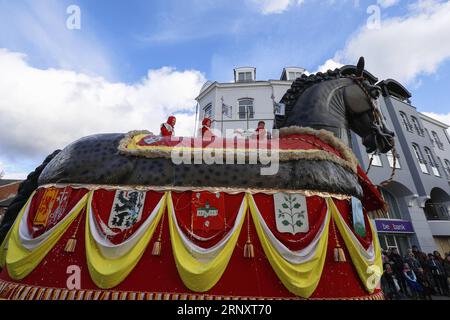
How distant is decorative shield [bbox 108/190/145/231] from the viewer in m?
2.94

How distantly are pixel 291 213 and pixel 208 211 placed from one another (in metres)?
1.12

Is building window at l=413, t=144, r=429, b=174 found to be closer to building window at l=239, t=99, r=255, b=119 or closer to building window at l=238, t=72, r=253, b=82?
building window at l=239, t=99, r=255, b=119

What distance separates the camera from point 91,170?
3184mm

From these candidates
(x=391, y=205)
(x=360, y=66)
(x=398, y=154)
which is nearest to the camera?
(x=360, y=66)

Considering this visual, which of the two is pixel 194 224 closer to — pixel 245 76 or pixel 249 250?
pixel 249 250

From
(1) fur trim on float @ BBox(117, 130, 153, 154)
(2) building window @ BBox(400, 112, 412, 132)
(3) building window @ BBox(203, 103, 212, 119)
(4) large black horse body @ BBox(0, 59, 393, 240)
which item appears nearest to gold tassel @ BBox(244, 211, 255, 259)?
(4) large black horse body @ BBox(0, 59, 393, 240)

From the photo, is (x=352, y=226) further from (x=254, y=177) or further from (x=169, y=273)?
(x=169, y=273)

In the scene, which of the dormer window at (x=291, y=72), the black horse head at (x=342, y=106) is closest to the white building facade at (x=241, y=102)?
the dormer window at (x=291, y=72)

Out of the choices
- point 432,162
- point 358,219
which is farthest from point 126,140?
point 432,162

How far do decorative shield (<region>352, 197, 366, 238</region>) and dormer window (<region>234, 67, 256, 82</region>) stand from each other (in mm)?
18852

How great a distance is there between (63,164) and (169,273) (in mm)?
2181

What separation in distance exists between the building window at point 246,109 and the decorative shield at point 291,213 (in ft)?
48.4

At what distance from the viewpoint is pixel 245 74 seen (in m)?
20.7
